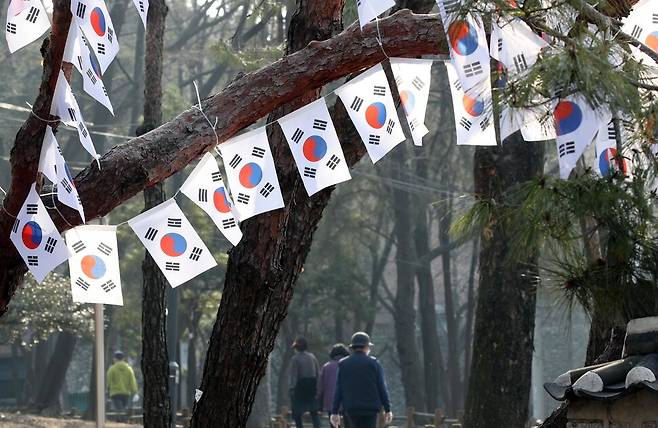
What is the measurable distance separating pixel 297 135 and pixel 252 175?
369 mm

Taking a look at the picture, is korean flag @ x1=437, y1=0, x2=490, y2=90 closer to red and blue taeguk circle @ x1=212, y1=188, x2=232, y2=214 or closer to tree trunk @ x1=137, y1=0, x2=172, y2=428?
red and blue taeguk circle @ x1=212, y1=188, x2=232, y2=214

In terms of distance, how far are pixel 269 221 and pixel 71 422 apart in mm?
18679

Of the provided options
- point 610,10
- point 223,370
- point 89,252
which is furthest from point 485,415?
point 610,10

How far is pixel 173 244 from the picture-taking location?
291 inches

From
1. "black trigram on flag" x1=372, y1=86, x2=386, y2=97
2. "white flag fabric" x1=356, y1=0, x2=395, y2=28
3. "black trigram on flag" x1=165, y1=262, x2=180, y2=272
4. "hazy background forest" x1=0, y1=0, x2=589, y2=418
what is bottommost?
"black trigram on flag" x1=165, y1=262, x2=180, y2=272

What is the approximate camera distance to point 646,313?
5.84 m

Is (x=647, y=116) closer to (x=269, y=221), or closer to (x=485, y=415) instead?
(x=269, y=221)

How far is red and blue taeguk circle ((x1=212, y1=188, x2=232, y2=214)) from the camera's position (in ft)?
24.5

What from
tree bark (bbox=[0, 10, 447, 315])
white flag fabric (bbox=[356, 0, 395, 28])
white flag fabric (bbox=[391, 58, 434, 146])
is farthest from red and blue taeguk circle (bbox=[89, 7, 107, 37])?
white flag fabric (bbox=[391, 58, 434, 146])

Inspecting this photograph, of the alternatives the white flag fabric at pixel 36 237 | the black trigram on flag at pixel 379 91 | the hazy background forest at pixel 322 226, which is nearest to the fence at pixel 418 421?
the hazy background forest at pixel 322 226

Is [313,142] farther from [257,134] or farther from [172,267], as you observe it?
[172,267]

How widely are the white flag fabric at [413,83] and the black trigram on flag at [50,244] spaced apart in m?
2.15

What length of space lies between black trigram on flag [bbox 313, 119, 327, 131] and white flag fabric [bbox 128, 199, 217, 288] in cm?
96

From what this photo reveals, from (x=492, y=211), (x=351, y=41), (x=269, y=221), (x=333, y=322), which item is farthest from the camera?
(x=333, y=322)
